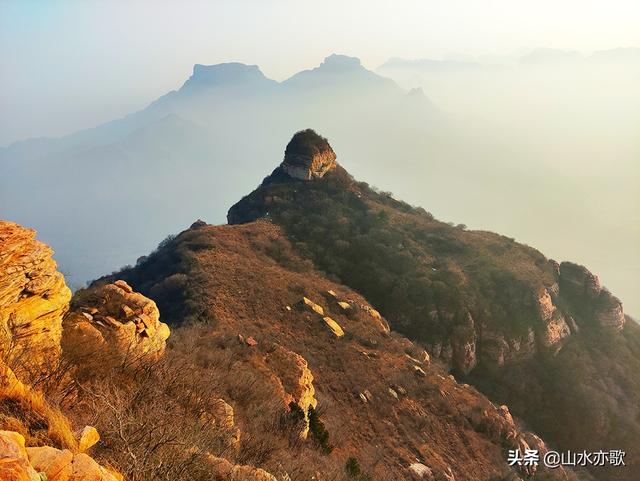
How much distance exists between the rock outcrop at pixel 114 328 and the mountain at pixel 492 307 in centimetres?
3182

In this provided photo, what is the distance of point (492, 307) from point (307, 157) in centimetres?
3470

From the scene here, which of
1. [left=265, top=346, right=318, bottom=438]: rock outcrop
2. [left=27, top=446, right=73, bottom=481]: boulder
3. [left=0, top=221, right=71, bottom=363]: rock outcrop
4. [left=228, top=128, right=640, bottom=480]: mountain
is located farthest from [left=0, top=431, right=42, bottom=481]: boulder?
[left=228, top=128, right=640, bottom=480]: mountain

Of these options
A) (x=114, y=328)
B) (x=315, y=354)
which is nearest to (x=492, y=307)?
(x=315, y=354)

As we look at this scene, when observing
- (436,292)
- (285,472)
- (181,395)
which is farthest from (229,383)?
(436,292)

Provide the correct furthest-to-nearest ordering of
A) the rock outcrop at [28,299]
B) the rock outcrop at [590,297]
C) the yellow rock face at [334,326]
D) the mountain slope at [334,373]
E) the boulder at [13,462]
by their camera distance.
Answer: the rock outcrop at [590,297] < the yellow rock face at [334,326] < the mountain slope at [334,373] < the rock outcrop at [28,299] < the boulder at [13,462]

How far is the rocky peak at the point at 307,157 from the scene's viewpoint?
6362 centimetres

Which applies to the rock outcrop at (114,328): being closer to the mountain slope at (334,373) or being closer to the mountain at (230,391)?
the mountain at (230,391)

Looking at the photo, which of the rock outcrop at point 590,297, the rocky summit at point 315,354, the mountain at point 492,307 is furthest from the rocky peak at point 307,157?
the rock outcrop at point 590,297

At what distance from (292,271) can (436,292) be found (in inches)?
676

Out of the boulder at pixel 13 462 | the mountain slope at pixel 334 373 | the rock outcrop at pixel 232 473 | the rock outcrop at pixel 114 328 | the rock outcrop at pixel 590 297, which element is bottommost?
the rock outcrop at pixel 590 297

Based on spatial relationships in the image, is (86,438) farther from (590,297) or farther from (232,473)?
(590,297)

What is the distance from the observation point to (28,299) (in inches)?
468

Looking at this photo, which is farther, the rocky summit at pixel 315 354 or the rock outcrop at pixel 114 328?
the rock outcrop at pixel 114 328

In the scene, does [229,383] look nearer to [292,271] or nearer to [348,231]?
[292,271]
